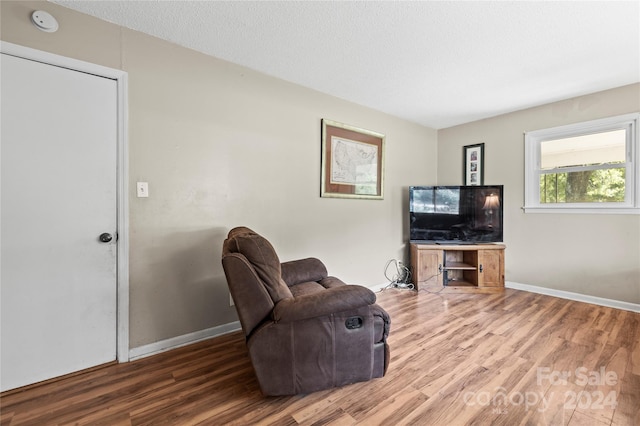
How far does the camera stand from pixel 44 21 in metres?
1.76

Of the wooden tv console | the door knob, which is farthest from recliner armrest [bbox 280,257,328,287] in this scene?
the wooden tv console

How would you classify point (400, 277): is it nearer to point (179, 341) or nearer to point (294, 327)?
point (294, 327)

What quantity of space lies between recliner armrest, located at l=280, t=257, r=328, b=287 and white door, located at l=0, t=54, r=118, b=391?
1.28m

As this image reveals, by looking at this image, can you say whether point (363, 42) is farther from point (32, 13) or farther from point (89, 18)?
point (32, 13)

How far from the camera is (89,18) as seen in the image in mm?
1929

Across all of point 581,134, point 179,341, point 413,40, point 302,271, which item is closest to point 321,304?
point 302,271

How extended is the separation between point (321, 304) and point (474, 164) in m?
3.73

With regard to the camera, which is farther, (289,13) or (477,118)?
(477,118)

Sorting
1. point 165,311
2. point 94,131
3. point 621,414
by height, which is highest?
point 94,131

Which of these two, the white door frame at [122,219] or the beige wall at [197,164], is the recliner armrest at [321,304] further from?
the white door frame at [122,219]

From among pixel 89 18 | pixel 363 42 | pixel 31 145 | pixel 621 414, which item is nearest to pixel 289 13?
pixel 363 42

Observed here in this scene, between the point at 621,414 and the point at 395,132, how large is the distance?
341cm

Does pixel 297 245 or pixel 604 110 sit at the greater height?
pixel 604 110

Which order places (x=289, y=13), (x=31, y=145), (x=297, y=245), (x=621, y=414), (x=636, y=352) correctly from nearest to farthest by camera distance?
(x=621, y=414) < (x=31, y=145) < (x=289, y=13) < (x=636, y=352) < (x=297, y=245)
